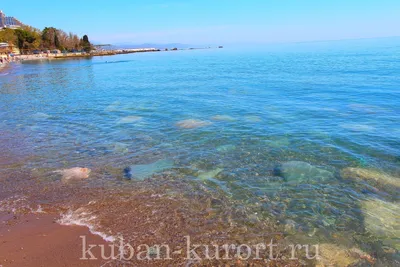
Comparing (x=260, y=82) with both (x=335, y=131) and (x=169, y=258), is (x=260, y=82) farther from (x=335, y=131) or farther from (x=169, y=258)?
(x=169, y=258)

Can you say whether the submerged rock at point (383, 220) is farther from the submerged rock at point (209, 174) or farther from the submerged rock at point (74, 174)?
the submerged rock at point (74, 174)

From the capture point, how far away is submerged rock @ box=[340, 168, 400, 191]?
9938mm

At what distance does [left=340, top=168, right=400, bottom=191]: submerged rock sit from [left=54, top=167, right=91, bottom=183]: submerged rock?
9696 mm

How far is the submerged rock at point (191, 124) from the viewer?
1733 centimetres

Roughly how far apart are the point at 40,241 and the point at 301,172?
873cm

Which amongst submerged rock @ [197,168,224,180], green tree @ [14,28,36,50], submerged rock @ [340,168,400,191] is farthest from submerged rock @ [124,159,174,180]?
green tree @ [14,28,36,50]

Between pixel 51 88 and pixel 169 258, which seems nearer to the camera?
pixel 169 258

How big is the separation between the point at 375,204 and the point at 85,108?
21841 mm

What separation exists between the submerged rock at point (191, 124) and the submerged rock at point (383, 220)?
1031cm

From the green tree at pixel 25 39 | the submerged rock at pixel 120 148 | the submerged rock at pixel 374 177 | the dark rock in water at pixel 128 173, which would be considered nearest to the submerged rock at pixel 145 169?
the dark rock in water at pixel 128 173

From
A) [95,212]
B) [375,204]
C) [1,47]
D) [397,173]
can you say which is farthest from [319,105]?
[1,47]

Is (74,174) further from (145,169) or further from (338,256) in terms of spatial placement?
(338,256)

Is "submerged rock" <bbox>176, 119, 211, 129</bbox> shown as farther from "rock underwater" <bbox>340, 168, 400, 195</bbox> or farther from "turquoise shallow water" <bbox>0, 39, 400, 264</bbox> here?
"rock underwater" <bbox>340, 168, 400, 195</bbox>

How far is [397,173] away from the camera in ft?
35.3
